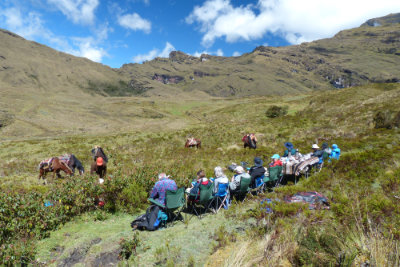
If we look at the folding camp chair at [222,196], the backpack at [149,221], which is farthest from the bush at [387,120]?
the backpack at [149,221]

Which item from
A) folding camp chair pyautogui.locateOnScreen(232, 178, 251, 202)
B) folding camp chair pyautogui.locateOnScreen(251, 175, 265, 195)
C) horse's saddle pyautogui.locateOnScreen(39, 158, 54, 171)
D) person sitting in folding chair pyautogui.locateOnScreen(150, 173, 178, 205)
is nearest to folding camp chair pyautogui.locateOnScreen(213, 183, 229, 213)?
folding camp chair pyautogui.locateOnScreen(232, 178, 251, 202)

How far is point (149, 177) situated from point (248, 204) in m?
4.07

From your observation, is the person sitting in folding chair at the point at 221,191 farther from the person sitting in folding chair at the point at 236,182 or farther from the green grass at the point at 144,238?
the green grass at the point at 144,238

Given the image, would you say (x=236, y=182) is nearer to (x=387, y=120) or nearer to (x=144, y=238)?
(x=144, y=238)

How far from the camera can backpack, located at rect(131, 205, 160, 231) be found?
6.00m

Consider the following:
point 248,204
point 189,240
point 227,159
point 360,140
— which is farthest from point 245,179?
point 360,140

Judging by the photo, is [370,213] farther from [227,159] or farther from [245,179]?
[227,159]

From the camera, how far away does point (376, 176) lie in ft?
26.9

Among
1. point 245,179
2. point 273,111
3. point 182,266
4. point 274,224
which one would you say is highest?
point 273,111

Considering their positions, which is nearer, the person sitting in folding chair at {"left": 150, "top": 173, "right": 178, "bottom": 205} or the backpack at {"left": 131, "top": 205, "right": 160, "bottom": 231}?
the backpack at {"left": 131, "top": 205, "right": 160, "bottom": 231}

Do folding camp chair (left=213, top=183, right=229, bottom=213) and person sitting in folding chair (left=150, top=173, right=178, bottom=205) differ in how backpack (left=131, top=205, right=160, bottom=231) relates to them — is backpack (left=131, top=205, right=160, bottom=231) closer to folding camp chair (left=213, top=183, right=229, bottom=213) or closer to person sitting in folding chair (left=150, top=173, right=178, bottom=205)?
person sitting in folding chair (left=150, top=173, right=178, bottom=205)

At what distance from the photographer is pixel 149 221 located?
6.09 m

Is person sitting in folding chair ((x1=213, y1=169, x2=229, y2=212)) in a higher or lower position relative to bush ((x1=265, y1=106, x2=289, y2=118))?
lower

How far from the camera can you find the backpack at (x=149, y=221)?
6.00 m
